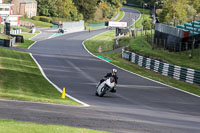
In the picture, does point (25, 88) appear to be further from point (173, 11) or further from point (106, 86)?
point (173, 11)

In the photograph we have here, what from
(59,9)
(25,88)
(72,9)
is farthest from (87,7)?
(25,88)

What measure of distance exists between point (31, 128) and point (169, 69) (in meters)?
28.5

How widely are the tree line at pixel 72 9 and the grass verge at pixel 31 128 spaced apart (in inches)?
4808

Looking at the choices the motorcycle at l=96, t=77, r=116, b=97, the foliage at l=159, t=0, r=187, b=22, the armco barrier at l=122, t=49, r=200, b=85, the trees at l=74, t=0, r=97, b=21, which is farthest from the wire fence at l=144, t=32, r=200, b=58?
the trees at l=74, t=0, r=97, b=21

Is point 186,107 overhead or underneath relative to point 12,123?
underneath

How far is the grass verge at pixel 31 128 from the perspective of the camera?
11.2m

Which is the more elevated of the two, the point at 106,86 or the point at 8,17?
the point at 8,17

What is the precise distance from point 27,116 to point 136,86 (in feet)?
55.0

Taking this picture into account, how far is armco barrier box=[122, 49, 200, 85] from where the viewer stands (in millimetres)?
34594

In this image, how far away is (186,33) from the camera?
5053 cm

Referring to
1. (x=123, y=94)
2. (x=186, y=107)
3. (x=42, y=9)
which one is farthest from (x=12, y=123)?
(x=42, y=9)

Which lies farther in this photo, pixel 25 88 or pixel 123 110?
pixel 25 88

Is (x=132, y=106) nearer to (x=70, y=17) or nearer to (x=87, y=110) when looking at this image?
(x=87, y=110)

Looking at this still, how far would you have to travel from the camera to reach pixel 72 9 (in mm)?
139250
